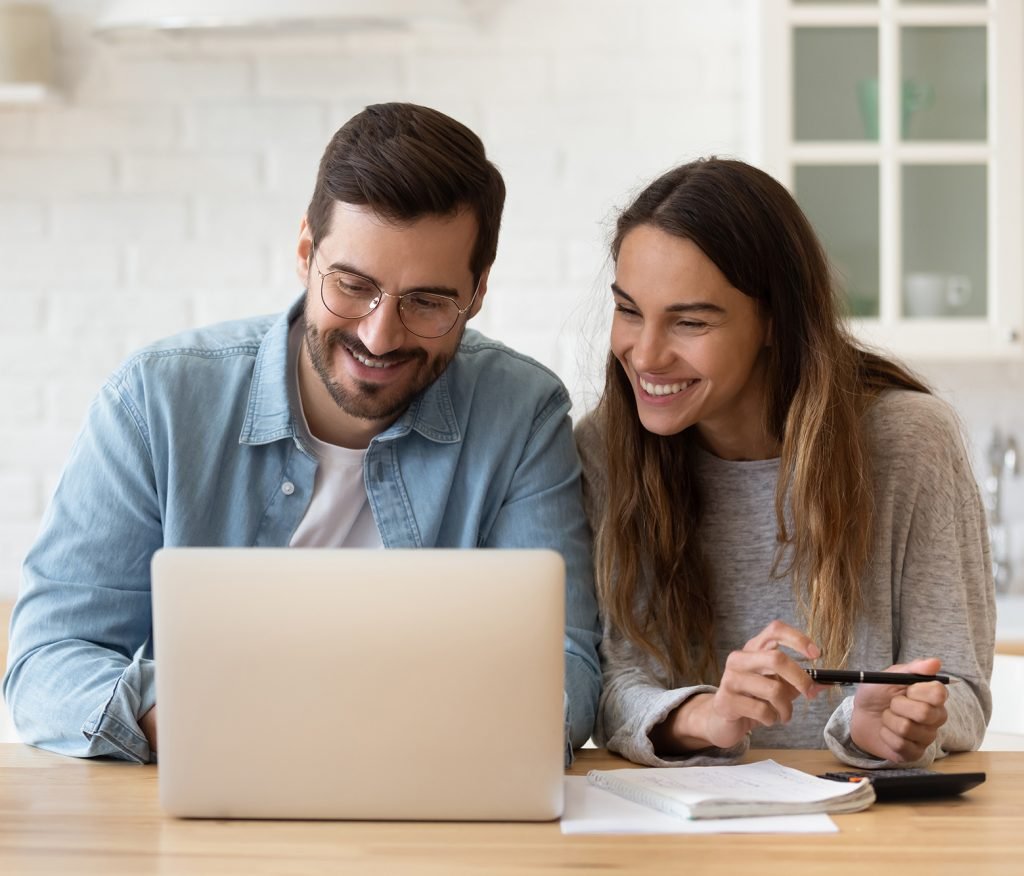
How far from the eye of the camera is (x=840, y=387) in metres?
1.75

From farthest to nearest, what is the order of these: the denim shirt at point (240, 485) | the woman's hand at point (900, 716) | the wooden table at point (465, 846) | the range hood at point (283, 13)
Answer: the range hood at point (283, 13)
the denim shirt at point (240, 485)
the woman's hand at point (900, 716)
the wooden table at point (465, 846)

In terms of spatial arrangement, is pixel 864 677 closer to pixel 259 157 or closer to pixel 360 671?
pixel 360 671

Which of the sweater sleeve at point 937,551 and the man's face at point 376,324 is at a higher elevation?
the man's face at point 376,324

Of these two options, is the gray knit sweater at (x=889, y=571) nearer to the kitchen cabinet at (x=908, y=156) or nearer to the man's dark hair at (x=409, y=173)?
the man's dark hair at (x=409, y=173)

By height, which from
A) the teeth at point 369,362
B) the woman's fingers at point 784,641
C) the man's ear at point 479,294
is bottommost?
the woman's fingers at point 784,641

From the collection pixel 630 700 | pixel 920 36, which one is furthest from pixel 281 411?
pixel 920 36

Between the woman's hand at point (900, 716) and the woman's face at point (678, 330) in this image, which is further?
the woman's face at point (678, 330)

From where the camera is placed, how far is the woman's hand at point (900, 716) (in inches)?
55.6

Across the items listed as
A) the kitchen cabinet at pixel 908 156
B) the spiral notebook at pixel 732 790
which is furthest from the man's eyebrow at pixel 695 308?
the kitchen cabinet at pixel 908 156

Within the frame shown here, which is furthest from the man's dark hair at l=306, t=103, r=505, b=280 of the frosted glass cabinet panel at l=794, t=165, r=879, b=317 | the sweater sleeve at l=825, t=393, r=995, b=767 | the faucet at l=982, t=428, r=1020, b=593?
the faucet at l=982, t=428, r=1020, b=593

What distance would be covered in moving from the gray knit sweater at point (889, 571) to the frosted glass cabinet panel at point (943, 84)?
1344mm

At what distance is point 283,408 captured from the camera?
69.6 inches

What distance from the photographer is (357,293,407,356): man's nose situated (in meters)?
1.68

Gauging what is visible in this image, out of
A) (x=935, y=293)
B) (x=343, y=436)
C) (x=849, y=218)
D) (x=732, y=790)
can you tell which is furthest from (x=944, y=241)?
(x=732, y=790)
